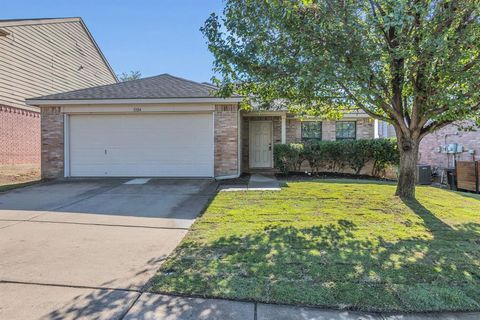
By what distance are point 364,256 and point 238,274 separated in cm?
163

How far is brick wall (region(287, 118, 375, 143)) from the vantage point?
13.5 meters

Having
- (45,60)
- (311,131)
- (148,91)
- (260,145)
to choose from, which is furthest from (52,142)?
(311,131)

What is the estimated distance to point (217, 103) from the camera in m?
10.4

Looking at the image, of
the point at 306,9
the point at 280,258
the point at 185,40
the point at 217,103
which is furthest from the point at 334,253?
the point at 185,40

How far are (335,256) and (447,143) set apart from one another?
43.7 feet

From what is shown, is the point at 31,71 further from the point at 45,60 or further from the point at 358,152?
the point at 358,152

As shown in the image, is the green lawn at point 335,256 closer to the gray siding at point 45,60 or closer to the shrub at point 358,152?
the shrub at point 358,152

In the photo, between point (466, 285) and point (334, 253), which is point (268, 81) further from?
point (466, 285)

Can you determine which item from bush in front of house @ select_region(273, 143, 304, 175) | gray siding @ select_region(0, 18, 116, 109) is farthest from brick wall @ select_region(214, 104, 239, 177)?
gray siding @ select_region(0, 18, 116, 109)

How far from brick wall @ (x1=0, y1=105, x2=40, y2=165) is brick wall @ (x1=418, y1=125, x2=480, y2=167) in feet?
59.3

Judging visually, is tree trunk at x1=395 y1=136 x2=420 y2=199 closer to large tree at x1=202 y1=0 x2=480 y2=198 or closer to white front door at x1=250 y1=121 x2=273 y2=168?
large tree at x1=202 y1=0 x2=480 y2=198

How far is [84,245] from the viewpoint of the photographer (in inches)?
169

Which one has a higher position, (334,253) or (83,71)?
(83,71)

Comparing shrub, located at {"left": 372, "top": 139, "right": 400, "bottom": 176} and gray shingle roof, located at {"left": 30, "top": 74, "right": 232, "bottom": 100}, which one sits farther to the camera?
shrub, located at {"left": 372, "top": 139, "right": 400, "bottom": 176}
